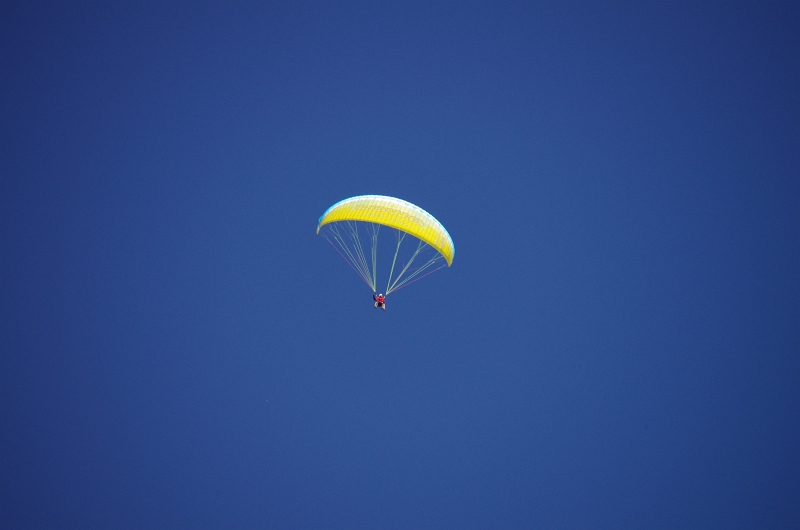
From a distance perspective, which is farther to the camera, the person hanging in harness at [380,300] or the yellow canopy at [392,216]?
the person hanging in harness at [380,300]

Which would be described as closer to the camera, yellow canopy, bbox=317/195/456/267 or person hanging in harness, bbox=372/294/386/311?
yellow canopy, bbox=317/195/456/267

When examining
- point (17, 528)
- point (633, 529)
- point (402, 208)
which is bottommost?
point (17, 528)

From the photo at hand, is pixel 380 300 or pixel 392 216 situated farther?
pixel 380 300

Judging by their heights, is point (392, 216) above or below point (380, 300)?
above

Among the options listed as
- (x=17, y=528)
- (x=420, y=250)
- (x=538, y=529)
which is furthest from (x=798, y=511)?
(x=17, y=528)

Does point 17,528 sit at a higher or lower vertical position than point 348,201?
Answer: lower

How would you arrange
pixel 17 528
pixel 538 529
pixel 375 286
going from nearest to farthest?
pixel 375 286 → pixel 17 528 → pixel 538 529

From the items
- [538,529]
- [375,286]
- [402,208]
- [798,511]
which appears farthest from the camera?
[798,511]

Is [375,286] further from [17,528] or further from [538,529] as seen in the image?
[17,528]
